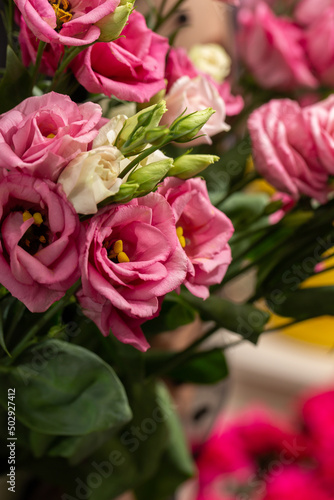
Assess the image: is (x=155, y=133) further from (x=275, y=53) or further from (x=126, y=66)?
(x=275, y=53)

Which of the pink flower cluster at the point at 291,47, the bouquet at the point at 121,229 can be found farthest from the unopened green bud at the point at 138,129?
the pink flower cluster at the point at 291,47

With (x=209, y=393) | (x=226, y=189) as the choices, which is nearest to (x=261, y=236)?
(x=226, y=189)

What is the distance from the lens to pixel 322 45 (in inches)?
17.6

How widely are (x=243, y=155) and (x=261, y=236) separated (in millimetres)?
58

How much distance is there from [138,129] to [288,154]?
0.12 m

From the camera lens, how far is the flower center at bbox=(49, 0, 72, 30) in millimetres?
239

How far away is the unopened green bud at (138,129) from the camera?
23 centimetres

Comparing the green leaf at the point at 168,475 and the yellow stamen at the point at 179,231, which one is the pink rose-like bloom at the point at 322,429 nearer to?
the green leaf at the point at 168,475

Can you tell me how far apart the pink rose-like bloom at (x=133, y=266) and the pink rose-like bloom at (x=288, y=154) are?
0.11m

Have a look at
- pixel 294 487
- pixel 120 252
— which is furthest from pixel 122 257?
pixel 294 487

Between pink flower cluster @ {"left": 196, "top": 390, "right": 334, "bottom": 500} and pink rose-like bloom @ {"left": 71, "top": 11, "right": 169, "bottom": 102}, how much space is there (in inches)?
14.2

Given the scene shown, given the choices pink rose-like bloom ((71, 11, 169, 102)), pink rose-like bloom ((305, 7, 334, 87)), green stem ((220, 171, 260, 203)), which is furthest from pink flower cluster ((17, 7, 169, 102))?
pink rose-like bloom ((305, 7, 334, 87))

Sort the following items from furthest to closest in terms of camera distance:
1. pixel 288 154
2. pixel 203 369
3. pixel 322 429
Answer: pixel 322 429, pixel 203 369, pixel 288 154

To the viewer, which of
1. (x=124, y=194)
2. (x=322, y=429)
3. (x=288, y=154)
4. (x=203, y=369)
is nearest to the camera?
(x=124, y=194)
